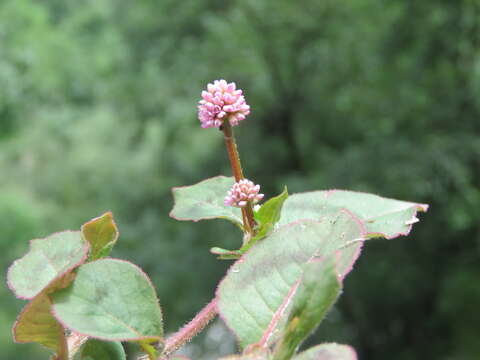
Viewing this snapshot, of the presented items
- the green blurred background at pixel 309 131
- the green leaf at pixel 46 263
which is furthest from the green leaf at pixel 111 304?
the green blurred background at pixel 309 131

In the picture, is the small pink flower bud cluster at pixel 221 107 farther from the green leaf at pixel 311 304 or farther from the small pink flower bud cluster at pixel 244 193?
the green leaf at pixel 311 304

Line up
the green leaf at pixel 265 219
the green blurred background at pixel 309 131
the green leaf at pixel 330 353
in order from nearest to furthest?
the green leaf at pixel 330 353
the green leaf at pixel 265 219
the green blurred background at pixel 309 131

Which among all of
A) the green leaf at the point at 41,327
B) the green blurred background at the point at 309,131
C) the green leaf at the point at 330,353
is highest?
the green leaf at the point at 41,327

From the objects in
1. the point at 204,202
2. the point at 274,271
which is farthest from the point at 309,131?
the point at 274,271

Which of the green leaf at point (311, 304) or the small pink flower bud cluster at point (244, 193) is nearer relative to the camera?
the green leaf at point (311, 304)

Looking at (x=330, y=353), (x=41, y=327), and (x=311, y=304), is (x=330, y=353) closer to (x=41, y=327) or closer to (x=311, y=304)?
(x=311, y=304)

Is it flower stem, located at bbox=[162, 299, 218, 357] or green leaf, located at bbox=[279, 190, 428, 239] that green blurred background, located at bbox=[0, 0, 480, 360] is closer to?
green leaf, located at bbox=[279, 190, 428, 239]

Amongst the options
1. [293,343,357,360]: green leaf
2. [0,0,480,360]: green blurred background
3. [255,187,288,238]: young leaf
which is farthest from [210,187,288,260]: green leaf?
[0,0,480,360]: green blurred background
